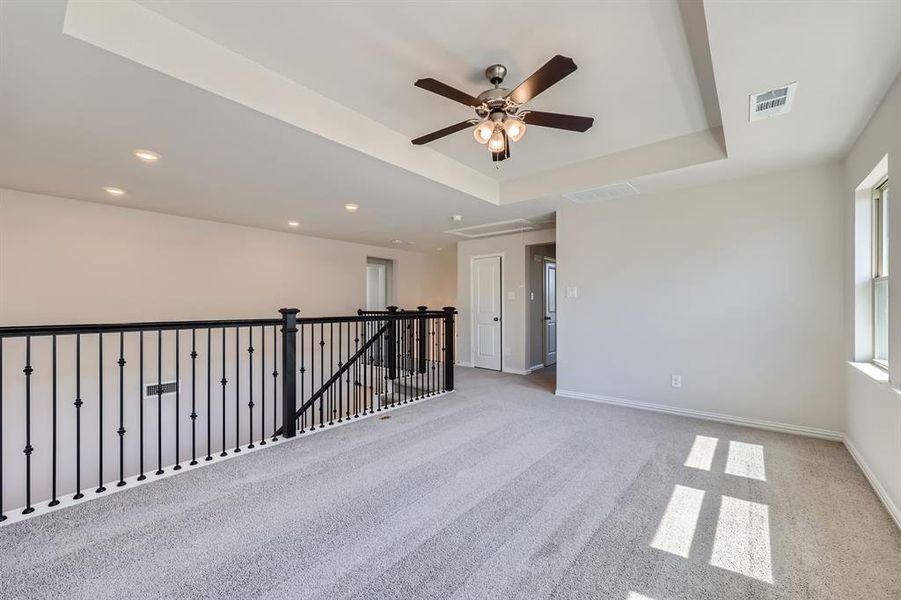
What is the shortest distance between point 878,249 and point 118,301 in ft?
24.8

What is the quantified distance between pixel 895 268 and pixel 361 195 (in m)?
4.14

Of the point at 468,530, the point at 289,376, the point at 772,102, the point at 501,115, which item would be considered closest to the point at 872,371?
the point at 772,102

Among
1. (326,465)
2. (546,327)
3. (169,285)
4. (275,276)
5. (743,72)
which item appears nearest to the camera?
(743,72)

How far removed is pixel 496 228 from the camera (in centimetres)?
591

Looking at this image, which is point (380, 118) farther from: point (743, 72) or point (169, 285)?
point (169, 285)

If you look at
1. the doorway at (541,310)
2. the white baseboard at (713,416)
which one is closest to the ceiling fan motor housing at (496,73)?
the white baseboard at (713,416)

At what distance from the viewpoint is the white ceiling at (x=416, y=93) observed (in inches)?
71.1

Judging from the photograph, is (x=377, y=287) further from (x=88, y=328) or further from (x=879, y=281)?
(x=879, y=281)

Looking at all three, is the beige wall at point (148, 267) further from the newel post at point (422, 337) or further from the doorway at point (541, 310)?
the doorway at point (541, 310)

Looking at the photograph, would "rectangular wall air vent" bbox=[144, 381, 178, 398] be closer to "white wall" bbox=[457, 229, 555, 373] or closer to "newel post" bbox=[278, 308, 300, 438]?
"newel post" bbox=[278, 308, 300, 438]

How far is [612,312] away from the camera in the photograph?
435 cm

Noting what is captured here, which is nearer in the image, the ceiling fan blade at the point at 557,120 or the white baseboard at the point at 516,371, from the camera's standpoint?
the ceiling fan blade at the point at 557,120

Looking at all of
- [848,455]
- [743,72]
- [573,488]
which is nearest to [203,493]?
[573,488]

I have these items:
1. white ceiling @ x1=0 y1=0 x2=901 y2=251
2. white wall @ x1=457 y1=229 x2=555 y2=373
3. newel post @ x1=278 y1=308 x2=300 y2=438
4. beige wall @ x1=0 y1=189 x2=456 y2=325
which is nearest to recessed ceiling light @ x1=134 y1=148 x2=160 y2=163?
white ceiling @ x1=0 y1=0 x2=901 y2=251
